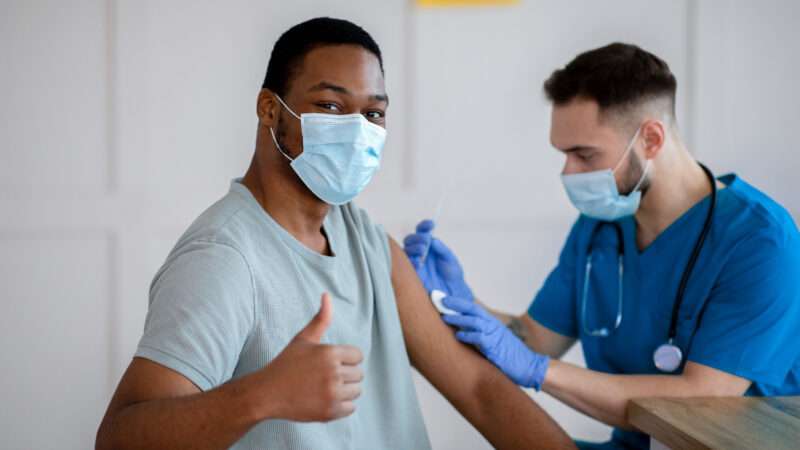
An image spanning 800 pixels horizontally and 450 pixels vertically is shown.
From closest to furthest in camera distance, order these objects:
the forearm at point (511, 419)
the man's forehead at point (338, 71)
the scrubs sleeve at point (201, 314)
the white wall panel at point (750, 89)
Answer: the scrubs sleeve at point (201, 314), the man's forehead at point (338, 71), the forearm at point (511, 419), the white wall panel at point (750, 89)

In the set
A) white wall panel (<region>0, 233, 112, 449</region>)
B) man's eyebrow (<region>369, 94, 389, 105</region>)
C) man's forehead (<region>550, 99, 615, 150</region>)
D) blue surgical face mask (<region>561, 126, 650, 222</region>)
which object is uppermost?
man's eyebrow (<region>369, 94, 389, 105</region>)

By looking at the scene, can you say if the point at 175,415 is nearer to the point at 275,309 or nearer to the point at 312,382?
the point at 312,382

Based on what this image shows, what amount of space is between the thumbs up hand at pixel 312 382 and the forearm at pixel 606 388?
2.89 feet

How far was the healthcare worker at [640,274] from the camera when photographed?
5.43ft

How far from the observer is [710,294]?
175 cm

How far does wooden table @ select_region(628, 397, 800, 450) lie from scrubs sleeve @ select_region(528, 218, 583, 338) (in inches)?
30.0

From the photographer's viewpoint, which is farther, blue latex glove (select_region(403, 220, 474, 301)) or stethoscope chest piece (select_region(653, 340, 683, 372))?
blue latex glove (select_region(403, 220, 474, 301))

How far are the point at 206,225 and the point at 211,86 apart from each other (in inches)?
58.8

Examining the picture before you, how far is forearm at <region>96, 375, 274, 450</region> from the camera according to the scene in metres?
0.98

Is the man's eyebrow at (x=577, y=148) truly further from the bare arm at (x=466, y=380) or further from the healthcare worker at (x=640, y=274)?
the bare arm at (x=466, y=380)

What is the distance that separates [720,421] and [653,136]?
0.89 meters

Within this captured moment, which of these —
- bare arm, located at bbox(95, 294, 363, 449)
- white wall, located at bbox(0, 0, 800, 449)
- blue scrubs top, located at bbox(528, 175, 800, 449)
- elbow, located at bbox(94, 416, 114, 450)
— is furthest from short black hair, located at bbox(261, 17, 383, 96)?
white wall, located at bbox(0, 0, 800, 449)

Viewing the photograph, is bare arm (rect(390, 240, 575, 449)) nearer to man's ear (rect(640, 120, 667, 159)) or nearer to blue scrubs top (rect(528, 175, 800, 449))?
blue scrubs top (rect(528, 175, 800, 449))

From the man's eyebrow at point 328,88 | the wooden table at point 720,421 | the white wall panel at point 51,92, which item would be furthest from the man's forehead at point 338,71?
the white wall panel at point 51,92
